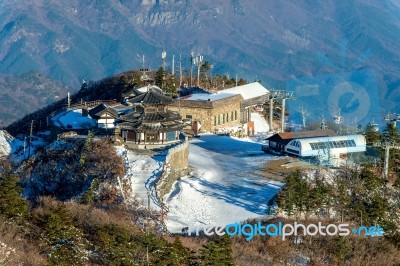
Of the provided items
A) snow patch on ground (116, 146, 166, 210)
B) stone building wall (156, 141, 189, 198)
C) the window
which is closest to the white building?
stone building wall (156, 141, 189, 198)

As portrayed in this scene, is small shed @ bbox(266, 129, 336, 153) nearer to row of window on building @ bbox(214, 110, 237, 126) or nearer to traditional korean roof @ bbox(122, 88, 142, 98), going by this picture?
row of window on building @ bbox(214, 110, 237, 126)

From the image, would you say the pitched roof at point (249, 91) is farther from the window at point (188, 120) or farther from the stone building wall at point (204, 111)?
the window at point (188, 120)

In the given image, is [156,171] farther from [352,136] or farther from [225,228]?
[352,136]

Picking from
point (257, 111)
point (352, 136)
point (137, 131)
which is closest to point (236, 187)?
point (137, 131)

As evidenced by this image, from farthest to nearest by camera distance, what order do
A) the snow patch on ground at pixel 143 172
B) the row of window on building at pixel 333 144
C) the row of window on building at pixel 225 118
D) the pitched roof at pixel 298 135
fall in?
the row of window on building at pixel 225 118 → the pitched roof at pixel 298 135 → the row of window on building at pixel 333 144 → the snow patch on ground at pixel 143 172

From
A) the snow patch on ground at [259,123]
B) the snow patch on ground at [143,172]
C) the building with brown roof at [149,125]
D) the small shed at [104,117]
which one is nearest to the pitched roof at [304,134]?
the building with brown roof at [149,125]
